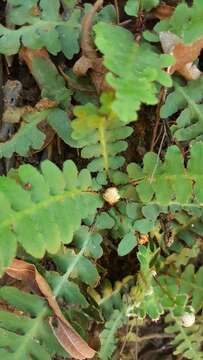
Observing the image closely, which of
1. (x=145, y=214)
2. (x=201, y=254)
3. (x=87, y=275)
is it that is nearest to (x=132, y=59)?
(x=145, y=214)

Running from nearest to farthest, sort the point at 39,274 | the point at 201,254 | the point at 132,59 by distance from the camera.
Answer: the point at 132,59
the point at 39,274
the point at 201,254

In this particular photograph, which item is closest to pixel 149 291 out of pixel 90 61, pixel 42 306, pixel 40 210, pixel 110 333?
pixel 110 333

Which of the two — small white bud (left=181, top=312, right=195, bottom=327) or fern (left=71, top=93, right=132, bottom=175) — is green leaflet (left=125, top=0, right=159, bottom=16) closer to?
fern (left=71, top=93, right=132, bottom=175)

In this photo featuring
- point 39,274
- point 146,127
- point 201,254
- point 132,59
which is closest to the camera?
point 132,59

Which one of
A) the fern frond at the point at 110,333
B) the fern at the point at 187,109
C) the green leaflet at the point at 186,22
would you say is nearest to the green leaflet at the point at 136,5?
the green leaflet at the point at 186,22

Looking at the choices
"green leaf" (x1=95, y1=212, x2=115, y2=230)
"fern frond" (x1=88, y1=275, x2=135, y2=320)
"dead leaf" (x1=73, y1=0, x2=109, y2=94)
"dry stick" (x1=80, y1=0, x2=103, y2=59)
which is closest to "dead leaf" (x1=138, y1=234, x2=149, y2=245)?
"green leaf" (x1=95, y1=212, x2=115, y2=230)

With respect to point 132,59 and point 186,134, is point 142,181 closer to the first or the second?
Result: point 186,134

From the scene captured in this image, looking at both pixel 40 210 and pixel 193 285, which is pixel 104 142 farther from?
pixel 193 285
